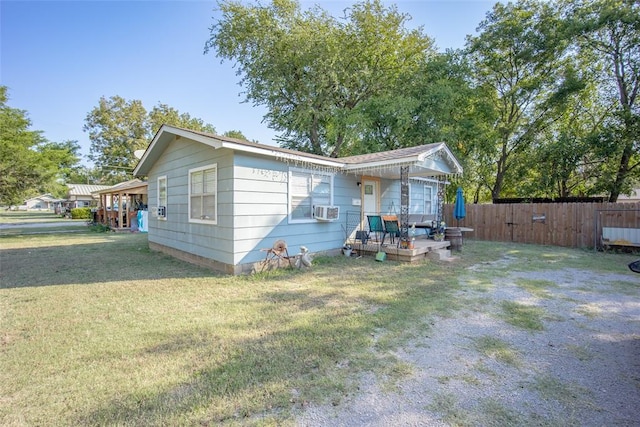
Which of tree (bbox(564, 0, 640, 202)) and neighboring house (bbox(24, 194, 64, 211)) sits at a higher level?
tree (bbox(564, 0, 640, 202))

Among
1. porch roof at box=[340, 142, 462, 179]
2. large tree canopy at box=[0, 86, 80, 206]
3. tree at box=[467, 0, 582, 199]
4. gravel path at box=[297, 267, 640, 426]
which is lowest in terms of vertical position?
gravel path at box=[297, 267, 640, 426]

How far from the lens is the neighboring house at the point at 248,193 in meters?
6.13

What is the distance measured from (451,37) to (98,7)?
16277 millimetres

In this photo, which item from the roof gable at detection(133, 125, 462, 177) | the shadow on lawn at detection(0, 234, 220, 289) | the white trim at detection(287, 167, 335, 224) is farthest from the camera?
the white trim at detection(287, 167, 335, 224)

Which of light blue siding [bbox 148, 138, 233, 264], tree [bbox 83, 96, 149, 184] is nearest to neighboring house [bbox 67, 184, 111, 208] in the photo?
tree [bbox 83, 96, 149, 184]

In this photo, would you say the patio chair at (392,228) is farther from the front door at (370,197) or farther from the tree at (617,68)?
the tree at (617,68)

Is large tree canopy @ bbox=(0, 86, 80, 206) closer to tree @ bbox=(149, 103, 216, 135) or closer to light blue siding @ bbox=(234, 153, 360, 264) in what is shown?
tree @ bbox=(149, 103, 216, 135)

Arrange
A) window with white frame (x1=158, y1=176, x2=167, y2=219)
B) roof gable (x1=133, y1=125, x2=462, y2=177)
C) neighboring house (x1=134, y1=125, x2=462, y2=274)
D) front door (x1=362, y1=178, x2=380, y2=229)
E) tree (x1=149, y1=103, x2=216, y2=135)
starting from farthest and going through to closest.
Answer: tree (x1=149, y1=103, x2=216, y2=135) → front door (x1=362, y1=178, x2=380, y2=229) → window with white frame (x1=158, y1=176, x2=167, y2=219) → neighboring house (x1=134, y1=125, x2=462, y2=274) → roof gable (x1=133, y1=125, x2=462, y2=177)

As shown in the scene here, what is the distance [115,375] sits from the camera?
8.41ft

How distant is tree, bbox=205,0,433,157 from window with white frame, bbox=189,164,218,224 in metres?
10.9

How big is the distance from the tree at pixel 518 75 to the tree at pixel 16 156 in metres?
25.9

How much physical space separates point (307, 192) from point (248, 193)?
1752 millimetres

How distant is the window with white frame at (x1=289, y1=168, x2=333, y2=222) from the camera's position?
23.4ft

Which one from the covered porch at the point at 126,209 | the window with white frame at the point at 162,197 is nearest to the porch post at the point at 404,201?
the window with white frame at the point at 162,197
